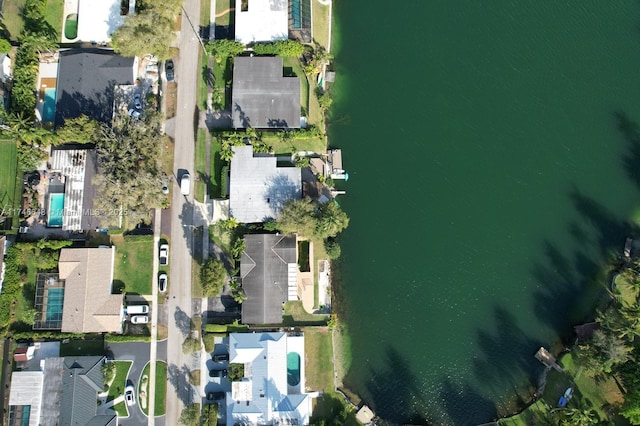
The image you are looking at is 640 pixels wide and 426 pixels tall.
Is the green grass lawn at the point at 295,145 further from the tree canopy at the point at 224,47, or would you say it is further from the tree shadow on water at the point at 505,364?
Result: the tree shadow on water at the point at 505,364

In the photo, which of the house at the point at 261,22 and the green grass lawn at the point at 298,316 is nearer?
the green grass lawn at the point at 298,316

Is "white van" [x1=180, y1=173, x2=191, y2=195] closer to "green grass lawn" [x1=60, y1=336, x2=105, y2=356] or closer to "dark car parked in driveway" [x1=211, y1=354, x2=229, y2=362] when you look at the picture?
"green grass lawn" [x1=60, y1=336, x2=105, y2=356]

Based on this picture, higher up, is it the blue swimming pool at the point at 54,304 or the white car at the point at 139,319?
the blue swimming pool at the point at 54,304

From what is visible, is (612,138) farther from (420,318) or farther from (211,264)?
(211,264)

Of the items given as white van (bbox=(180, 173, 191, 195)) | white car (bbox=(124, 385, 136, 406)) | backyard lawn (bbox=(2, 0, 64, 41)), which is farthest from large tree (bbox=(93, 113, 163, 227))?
white car (bbox=(124, 385, 136, 406))

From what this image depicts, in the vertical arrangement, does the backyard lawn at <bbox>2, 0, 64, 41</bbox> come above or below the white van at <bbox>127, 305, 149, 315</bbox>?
above

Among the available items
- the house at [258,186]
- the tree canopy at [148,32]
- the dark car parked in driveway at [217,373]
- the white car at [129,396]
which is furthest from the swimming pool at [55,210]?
the dark car parked in driveway at [217,373]
